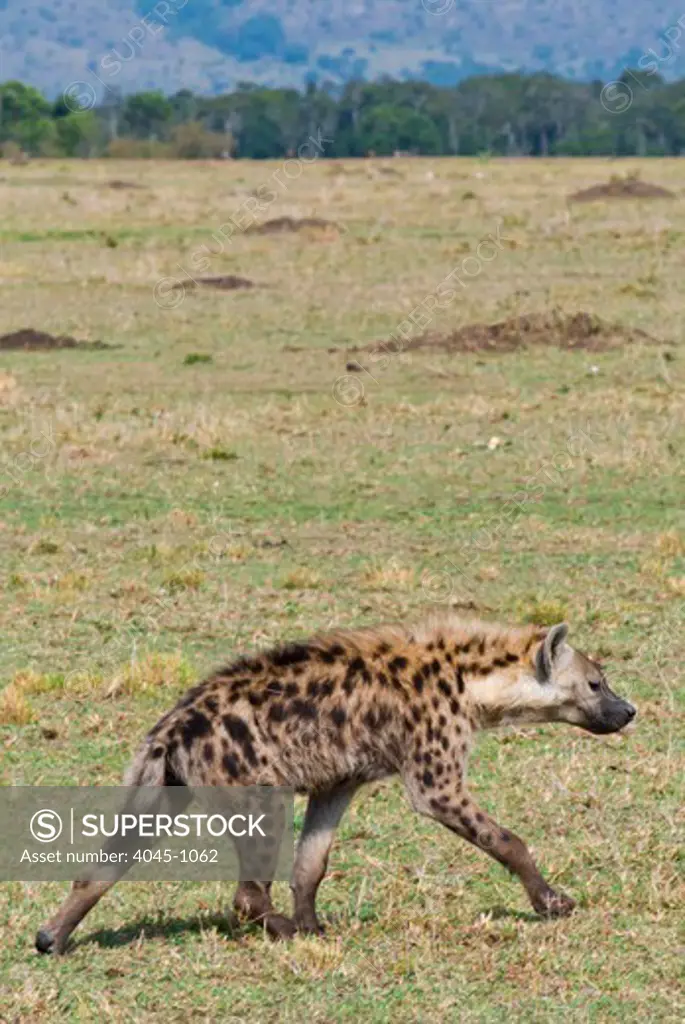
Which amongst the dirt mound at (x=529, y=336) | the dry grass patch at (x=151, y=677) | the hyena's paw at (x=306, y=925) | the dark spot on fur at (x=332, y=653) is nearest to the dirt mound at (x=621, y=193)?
the dirt mound at (x=529, y=336)

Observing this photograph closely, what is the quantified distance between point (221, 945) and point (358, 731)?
2.42ft

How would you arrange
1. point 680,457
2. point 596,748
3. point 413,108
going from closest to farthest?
point 596,748 → point 680,457 → point 413,108

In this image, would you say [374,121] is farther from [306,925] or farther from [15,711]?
[306,925]

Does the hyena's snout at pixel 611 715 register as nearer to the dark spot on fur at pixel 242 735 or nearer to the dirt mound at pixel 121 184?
the dark spot on fur at pixel 242 735

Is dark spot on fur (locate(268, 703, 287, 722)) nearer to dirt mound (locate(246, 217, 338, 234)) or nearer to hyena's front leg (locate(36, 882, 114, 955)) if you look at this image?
hyena's front leg (locate(36, 882, 114, 955))

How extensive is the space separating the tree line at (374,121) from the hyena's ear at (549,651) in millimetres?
79455

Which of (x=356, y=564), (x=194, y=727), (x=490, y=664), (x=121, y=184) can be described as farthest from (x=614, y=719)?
(x=121, y=184)

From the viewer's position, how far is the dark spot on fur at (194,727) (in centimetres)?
626

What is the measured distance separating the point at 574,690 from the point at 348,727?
0.85m

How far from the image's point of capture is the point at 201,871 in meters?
7.50

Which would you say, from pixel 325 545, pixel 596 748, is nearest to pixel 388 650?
pixel 596 748

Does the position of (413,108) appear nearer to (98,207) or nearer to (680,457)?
(98,207)

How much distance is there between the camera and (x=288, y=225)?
35781 millimetres

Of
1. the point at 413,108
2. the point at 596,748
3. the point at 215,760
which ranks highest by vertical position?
the point at 215,760
